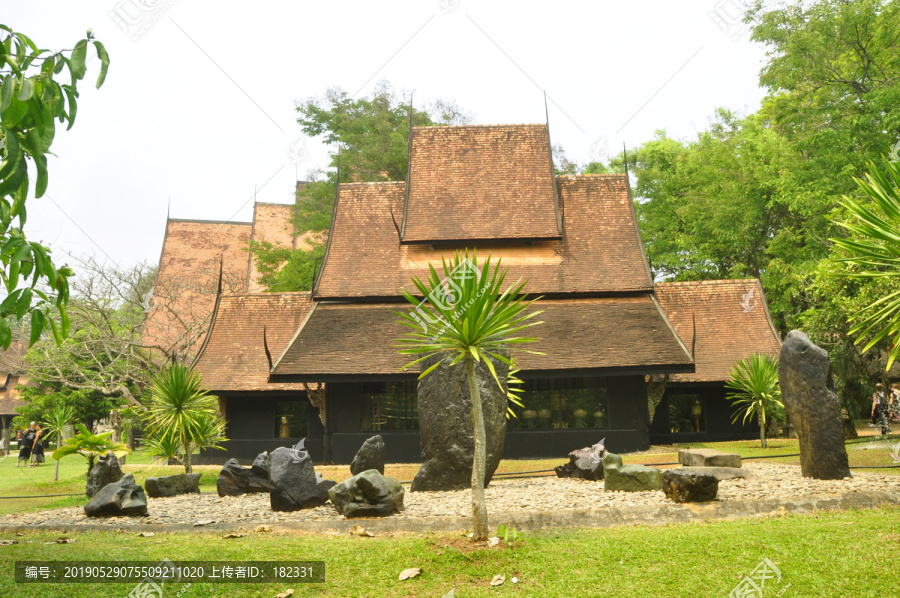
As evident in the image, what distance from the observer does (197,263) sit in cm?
2862

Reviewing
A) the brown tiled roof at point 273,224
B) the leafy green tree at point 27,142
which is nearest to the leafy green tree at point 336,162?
the brown tiled roof at point 273,224

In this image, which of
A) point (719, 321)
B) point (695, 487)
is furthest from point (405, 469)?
point (719, 321)

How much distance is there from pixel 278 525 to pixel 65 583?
2.34m

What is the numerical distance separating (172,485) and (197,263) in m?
20.4

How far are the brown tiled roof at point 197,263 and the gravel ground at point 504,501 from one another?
58.6 feet

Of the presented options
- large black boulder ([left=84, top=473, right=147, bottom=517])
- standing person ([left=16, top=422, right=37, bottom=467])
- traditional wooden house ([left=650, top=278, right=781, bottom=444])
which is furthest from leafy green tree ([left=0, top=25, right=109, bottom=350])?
standing person ([left=16, top=422, right=37, bottom=467])

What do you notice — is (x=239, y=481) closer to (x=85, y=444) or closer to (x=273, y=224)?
(x=85, y=444)

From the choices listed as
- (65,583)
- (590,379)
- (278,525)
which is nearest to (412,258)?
(590,379)

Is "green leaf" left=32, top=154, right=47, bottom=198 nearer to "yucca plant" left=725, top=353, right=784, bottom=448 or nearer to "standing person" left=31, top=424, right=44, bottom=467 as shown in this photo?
"yucca plant" left=725, top=353, right=784, bottom=448

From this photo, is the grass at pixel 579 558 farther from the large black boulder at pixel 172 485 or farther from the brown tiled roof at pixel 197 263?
the brown tiled roof at pixel 197 263

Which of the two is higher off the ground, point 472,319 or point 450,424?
point 472,319

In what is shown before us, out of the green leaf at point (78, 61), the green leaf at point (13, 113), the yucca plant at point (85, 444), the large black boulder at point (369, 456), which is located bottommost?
the large black boulder at point (369, 456)

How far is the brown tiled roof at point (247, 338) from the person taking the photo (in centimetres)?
1628

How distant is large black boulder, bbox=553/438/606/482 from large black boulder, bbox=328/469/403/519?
3586mm
